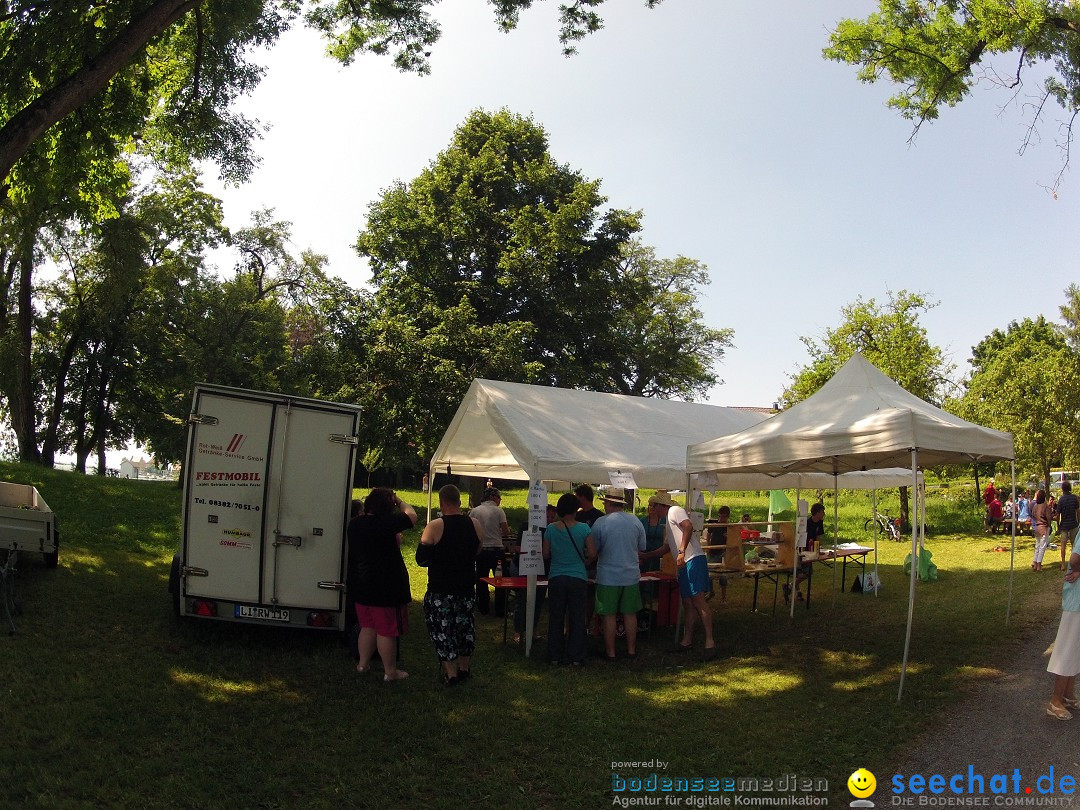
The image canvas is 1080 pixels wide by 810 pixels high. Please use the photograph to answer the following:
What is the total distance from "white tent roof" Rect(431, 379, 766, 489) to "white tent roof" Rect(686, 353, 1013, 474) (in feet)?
4.13

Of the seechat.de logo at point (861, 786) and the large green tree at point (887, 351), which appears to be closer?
the seechat.de logo at point (861, 786)

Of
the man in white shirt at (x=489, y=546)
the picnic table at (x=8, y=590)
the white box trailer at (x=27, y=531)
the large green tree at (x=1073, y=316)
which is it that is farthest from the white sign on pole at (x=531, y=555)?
the large green tree at (x=1073, y=316)

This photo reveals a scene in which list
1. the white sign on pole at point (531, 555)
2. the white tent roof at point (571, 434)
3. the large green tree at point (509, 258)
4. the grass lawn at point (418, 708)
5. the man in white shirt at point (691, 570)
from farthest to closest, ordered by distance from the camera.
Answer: the large green tree at point (509, 258) < the white tent roof at point (571, 434) < the man in white shirt at point (691, 570) < the white sign on pole at point (531, 555) < the grass lawn at point (418, 708)

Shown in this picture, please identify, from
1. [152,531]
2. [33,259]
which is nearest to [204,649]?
[152,531]

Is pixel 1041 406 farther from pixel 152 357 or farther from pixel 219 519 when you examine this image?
pixel 152 357

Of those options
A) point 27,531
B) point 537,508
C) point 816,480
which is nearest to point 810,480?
point 816,480

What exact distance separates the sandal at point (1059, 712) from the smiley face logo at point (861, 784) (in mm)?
1790

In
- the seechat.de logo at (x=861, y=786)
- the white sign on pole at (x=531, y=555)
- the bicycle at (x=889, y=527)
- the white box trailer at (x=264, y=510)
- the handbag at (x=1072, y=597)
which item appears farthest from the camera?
the bicycle at (x=889, y=527)

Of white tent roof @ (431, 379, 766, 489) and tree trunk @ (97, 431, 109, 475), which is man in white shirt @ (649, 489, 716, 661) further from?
tree trunk @ (97, 431, 109, 475)

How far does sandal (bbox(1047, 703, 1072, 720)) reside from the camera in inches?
232

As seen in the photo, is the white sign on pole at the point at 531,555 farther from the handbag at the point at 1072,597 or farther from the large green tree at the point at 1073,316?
the large green tree at the point at 1073,316

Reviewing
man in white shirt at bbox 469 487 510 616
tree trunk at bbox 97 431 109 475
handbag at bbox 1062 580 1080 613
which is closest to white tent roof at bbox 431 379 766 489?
man in white shirt at bbox 469 487 510 616

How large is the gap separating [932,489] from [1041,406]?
40.2ft

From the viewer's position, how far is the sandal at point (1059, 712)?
5.89 meters
